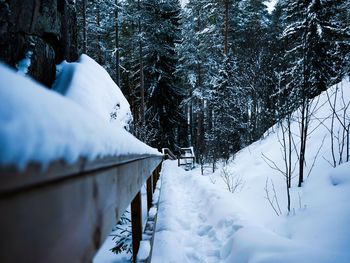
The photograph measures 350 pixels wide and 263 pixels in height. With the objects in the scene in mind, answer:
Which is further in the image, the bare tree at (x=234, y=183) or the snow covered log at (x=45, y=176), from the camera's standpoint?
the bare tree at (x=234, y=183)

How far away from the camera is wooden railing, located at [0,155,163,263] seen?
26 centimetres

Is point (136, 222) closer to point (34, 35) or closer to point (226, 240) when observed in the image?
point (226, 240)

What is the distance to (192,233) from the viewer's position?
2936mm

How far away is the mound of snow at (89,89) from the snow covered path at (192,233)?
1424 millimetres

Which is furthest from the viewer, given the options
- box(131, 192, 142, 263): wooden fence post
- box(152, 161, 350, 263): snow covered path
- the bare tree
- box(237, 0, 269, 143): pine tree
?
box(237, 0, 269, 143): pine tree

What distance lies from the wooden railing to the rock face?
2.98 metres

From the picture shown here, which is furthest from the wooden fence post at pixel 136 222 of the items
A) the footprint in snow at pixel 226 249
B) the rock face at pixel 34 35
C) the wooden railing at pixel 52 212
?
the rock face at pixel 34 35

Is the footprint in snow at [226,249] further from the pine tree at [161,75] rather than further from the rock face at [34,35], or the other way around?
the pine tree at [161,75]

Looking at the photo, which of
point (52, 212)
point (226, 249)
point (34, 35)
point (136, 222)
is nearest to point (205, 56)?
point (34, 35)

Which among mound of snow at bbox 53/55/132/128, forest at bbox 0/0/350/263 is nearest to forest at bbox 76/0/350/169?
forest at bbox 0/0/350/263

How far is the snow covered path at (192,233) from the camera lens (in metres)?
2.35

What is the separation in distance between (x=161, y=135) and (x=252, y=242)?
15369mm

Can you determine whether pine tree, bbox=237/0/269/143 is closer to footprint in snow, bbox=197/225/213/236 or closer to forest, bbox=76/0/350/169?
forest, bbox=76/0/350/169

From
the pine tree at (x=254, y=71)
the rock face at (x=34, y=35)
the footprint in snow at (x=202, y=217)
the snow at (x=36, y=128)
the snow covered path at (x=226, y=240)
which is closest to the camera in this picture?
the snow at (x=36, y=128)
